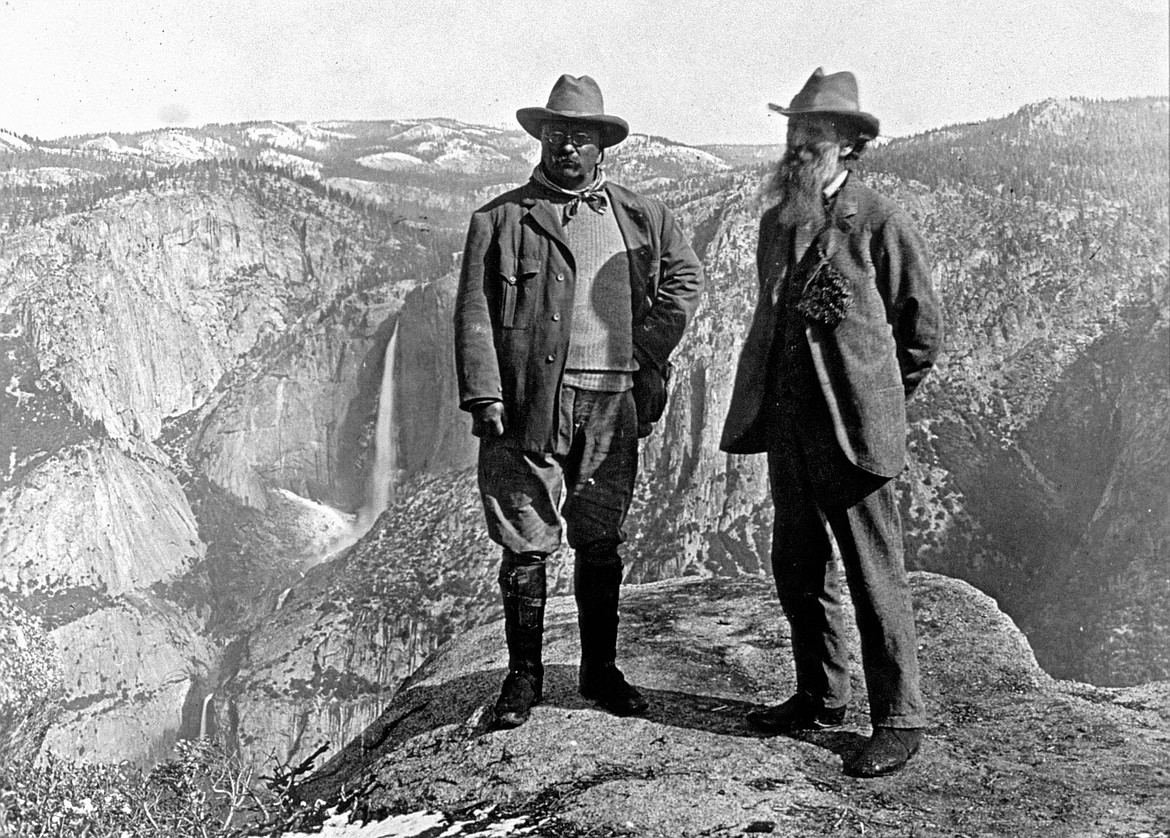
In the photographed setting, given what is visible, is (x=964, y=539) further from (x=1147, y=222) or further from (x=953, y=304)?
(x=1147, y=222)

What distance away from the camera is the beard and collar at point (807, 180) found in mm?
3359

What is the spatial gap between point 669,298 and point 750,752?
5.34 feet

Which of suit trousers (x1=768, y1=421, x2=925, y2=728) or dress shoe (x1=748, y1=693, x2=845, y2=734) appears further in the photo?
dress shoe (x1=748, y1=693, x2=845, y2=734)

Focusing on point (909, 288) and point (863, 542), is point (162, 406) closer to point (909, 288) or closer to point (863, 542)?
point (863, 542)

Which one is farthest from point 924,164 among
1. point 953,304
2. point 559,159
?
point 559,159

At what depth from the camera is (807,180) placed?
133 inches

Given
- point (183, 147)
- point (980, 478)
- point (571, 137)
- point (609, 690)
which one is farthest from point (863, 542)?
point (183, 147)

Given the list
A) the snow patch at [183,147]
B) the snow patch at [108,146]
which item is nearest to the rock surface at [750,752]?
the snow patch at [183,147]

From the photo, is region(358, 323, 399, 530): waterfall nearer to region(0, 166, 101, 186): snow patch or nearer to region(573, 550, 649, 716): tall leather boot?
region(0, 166, 101, 186): snow patch

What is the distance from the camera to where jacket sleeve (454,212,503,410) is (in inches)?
141

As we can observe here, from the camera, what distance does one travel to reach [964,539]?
723 centimetres

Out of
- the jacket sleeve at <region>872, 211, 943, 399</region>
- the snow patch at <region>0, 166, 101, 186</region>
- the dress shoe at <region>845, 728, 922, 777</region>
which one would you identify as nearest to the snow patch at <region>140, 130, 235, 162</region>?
the snow patch at <region>0, 166, 101, 186</region>

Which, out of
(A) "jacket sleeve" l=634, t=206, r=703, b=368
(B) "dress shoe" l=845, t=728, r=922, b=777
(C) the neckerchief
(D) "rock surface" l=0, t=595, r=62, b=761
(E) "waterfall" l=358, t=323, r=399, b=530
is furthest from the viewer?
(E) "waterfall" l=358, t=323, r=399, b=530

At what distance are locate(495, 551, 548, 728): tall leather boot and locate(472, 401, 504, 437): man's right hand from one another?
45cm
